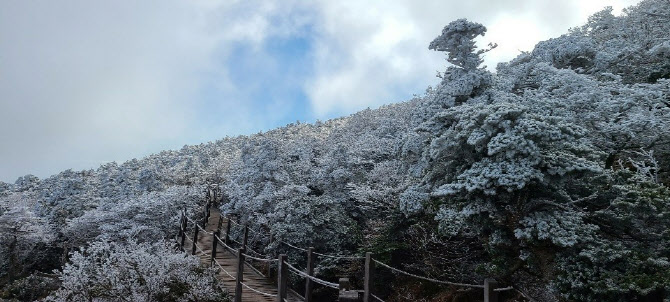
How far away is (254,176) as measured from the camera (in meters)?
15.2

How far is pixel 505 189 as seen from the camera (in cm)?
732

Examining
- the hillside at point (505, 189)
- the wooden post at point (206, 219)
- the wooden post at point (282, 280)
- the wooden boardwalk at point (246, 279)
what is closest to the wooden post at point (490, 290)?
the hillside at point (505, 189)

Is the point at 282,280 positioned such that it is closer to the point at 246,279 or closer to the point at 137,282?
the point at 137,282

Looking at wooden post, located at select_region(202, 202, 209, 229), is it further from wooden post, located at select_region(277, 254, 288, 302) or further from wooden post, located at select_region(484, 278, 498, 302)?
wooden post, located at select_region(484, 278, 498, 302)

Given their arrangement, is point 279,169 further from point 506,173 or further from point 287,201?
point 506,173

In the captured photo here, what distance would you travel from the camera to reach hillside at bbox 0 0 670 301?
6.99 m

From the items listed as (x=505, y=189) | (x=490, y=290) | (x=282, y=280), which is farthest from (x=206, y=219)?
(x=490, y=290)

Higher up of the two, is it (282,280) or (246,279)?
(282,280)

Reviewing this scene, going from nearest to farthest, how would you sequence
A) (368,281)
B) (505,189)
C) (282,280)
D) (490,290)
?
(490,290) < (368,281) < (505,189) < (282,280)

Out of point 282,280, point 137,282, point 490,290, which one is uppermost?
point 490,290

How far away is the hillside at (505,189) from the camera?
6992mm

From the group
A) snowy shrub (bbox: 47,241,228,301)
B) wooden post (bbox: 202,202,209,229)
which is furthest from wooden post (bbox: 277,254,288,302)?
wooden post (bbox: 202,202,209,229)

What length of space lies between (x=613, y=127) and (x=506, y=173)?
334 centimetres

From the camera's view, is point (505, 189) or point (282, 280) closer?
point (505, 189)
